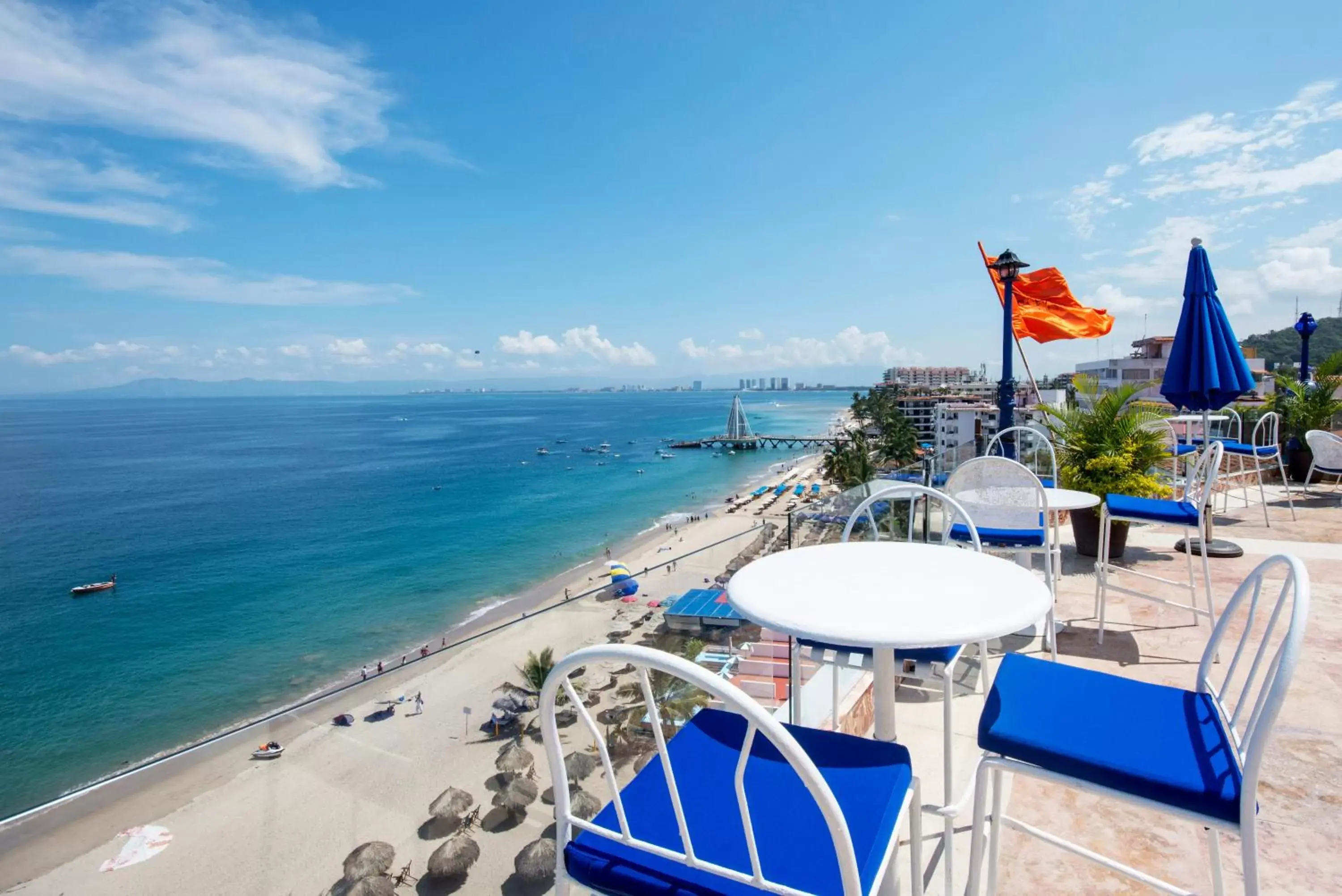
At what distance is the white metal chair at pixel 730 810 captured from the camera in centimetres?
87

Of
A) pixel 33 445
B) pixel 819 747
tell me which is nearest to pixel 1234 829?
pixel 819 747

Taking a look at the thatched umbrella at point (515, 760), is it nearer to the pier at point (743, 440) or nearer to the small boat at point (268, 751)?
the small boat at point (268, 751)

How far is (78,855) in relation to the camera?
8.69 m

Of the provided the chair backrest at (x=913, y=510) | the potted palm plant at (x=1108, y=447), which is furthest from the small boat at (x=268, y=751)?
the potted palm plant at (x=1108, y=447)

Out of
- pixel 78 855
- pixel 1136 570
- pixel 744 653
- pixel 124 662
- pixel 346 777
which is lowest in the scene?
pixel 124 662

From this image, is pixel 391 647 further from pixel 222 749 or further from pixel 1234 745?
pixel 1234 745

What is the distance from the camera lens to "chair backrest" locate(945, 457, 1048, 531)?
121 inches

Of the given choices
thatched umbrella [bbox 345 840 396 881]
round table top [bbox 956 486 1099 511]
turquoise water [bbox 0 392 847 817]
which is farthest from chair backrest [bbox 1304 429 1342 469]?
turquoise water [bbox 0 392 847 817]

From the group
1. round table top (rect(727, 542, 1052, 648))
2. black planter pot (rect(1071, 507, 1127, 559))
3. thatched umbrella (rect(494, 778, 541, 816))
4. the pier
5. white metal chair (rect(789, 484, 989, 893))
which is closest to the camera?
round table top (rect(727, 542, 1052, 648))

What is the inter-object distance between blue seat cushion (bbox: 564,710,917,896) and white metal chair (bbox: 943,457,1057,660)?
2154 millimetres

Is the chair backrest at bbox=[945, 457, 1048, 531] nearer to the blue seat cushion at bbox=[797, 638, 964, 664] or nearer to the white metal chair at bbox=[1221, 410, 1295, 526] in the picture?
the blue seat cushion at bbox=[797, 638, 964, 664]

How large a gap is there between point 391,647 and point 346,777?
9.42 m

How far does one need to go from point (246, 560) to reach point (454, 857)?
26415 millimetres

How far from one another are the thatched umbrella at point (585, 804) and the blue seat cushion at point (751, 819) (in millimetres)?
558
